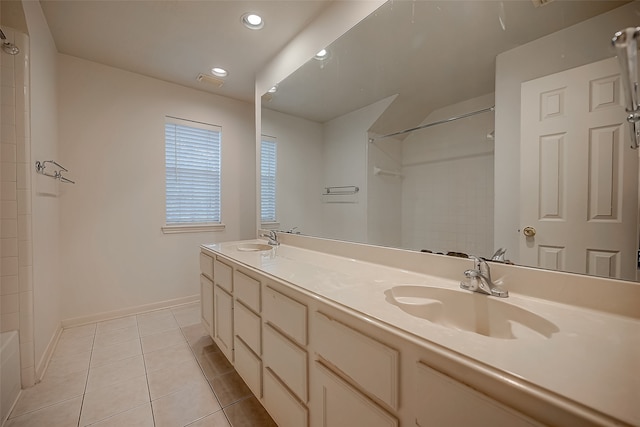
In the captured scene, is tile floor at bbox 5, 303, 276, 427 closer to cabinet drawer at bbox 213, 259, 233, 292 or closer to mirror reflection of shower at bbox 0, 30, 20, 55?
cabinet drawer at bbox 213, 259, 233, 292

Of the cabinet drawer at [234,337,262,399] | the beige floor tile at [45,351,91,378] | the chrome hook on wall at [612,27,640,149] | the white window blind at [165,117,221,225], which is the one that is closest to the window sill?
the white window blind at [165,117,221,225]

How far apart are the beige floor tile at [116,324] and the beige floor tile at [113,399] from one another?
97 cm

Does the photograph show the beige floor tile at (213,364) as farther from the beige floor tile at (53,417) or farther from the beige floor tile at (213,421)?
the beige floor tile at (53,417)

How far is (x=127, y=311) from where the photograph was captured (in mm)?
2627

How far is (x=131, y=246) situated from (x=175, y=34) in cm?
207

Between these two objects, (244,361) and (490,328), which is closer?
(490,328)

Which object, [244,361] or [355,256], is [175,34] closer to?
[355,256]

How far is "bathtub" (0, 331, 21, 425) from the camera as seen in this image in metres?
1.33

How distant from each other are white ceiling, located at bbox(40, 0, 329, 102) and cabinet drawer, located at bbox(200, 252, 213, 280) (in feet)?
5.83

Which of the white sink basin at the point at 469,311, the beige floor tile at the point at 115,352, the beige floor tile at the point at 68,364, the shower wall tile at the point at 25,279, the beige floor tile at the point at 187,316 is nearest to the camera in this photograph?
the white sink basin at the point at 469,311

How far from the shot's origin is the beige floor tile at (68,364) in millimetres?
1731

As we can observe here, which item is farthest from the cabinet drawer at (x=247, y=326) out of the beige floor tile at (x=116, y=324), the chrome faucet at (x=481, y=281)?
the beige floor tile at (x=116, y=324)

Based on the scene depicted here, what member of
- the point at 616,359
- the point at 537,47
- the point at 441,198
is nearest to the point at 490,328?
the point at 616,359

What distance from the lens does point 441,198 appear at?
1.27 meters
